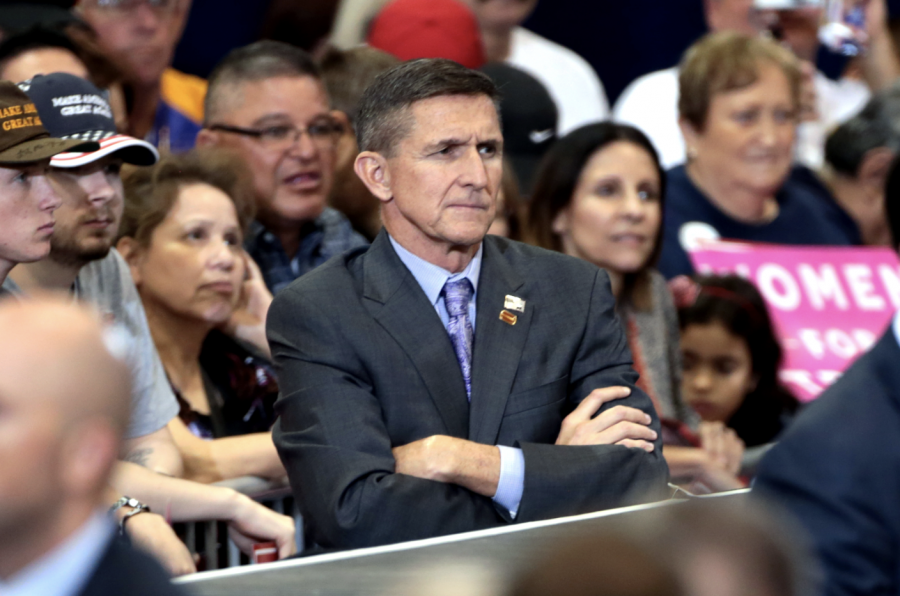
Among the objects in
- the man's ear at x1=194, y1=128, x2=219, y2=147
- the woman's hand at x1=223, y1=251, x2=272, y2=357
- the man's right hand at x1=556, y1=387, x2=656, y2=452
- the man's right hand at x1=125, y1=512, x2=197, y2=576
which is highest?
the man's ear at x1=194, y1=128, x2=219, y2=147

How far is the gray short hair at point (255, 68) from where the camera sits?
12.7ft

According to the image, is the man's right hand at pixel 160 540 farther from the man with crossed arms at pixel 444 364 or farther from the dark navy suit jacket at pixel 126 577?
the dark navy suit jacket at pixel 126 577

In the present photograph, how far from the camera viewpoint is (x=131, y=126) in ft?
13.6

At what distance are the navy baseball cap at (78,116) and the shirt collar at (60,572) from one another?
1.85 metres

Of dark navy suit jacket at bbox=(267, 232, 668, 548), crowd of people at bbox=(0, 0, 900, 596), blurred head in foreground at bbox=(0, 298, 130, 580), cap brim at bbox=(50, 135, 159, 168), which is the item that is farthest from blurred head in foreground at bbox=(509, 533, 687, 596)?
cap brim at bbox=(50, 135, 159, 168)

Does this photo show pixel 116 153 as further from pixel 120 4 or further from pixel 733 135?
pixel 733 135

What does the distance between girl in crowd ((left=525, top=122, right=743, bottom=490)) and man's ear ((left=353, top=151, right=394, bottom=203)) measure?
50.6 inches

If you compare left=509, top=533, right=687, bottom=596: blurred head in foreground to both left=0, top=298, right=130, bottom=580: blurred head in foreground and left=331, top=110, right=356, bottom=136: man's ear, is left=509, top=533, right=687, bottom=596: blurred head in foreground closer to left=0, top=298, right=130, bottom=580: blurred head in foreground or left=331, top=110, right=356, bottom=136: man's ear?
left=0, top=298, right=130, bottom=580: blurred head in foreground

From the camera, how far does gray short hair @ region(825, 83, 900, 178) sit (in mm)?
5262

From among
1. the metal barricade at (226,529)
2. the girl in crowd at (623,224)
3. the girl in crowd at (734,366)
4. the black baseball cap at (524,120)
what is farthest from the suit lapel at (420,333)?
the black baseball cap at (524,120)

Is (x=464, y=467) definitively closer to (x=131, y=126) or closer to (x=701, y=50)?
(x=131, y=126)

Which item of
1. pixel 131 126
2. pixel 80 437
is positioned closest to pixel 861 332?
pixel 131 126

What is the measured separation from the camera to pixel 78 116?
3.01 meters

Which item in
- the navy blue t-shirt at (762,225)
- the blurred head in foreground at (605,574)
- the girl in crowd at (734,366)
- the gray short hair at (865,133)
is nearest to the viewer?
the blurred head in foreground at (605,574)
